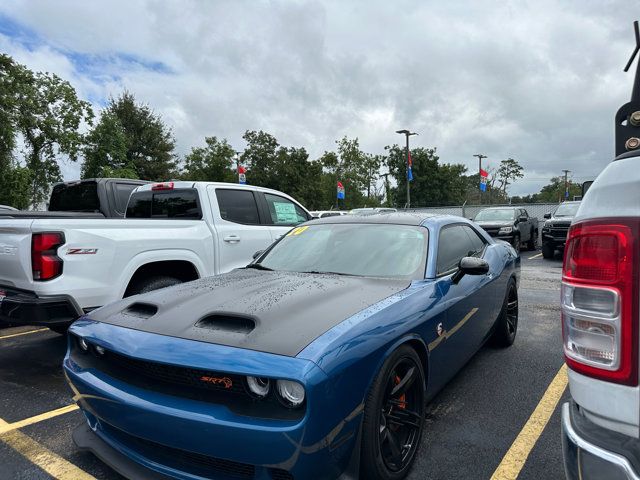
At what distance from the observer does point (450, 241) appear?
3.68m

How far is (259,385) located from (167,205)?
4.08m

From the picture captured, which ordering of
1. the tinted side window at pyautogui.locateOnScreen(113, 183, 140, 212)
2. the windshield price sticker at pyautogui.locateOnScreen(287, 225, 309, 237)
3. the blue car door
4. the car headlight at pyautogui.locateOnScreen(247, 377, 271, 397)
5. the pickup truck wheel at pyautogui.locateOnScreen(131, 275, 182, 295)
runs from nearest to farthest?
1. the car headlight at pyautogui.locateOnScreen(247, 377, 271, 397)
2. the blue car door
3. the windshield price sticker at pyautogui.locateOnScreen(287, 225, 309, 237)
4. the pickup truck wheel at pyautogui.locateOnScreen(131, 275, 182, 295)
5. the tinted side window at pyautogui.locateOnScreen(113, 183, 140, 212)

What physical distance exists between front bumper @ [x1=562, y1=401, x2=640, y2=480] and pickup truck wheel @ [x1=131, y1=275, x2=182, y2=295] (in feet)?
12.7

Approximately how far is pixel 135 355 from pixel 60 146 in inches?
1102

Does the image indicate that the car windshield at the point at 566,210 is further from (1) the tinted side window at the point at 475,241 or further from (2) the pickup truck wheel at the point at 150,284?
(2) the pickup truck wheel at the point at 150,284

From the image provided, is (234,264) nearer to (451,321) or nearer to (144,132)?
(451,321)

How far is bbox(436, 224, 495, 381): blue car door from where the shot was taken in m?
3.05

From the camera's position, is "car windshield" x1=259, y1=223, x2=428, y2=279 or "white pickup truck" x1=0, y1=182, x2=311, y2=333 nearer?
"car windshield" x1=259, y1=223, x2=428, y2=279

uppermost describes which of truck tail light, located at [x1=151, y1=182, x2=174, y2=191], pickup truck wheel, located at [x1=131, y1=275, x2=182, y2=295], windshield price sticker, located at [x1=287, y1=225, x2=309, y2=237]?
truck tail light, located at [x1=151, y1=182, x2=174, y2=191]

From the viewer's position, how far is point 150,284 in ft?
14.5

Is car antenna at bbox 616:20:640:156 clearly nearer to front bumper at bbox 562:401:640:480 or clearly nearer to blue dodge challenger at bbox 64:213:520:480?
blue dodge challenger at bbox 64:213:520:480

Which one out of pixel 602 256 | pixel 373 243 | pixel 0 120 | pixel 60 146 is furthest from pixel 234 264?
pixel 60 146

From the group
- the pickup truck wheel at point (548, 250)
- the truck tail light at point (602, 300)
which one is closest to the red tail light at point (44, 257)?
the truck tail light at point (602, 300)

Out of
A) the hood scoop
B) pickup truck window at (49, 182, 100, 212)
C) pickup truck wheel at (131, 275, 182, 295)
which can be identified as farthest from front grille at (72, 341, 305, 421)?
pickup truck window at (49, 182, 100, 212)
